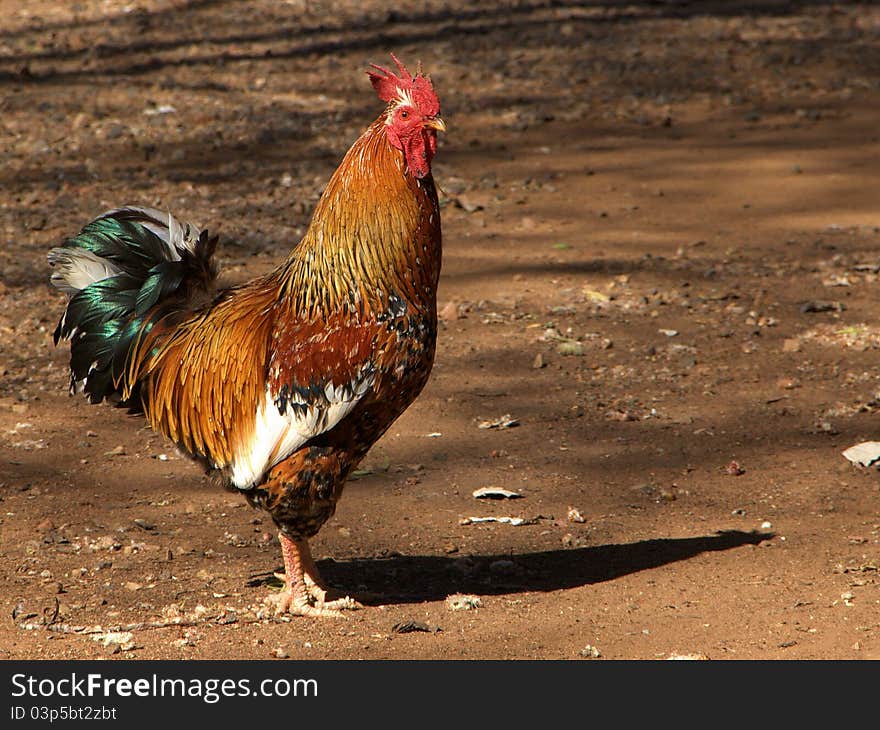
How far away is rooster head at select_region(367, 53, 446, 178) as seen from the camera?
16.1 ft

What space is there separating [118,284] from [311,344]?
1.08m

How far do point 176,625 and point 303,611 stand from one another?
54 cm

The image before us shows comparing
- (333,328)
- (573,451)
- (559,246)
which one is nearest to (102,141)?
(559,246)

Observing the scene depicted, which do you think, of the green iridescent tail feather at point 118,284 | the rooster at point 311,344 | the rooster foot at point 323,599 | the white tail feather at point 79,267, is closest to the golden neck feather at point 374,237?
the rooster at point 311,344

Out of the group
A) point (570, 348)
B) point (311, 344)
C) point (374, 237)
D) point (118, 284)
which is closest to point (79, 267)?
point (118, 284)

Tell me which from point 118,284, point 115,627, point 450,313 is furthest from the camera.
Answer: point 450,313

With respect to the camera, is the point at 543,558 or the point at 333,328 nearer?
the point at 333,328

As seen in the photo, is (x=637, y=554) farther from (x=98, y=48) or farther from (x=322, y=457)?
(x=98, y=48)

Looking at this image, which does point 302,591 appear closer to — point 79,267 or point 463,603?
point 463,603

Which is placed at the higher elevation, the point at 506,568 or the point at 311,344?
the point at 311,344

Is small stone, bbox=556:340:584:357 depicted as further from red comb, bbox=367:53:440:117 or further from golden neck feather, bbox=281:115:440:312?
red comb, bbox=367:53:440:117

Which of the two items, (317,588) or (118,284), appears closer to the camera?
(317,588)

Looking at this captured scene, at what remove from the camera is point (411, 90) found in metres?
4.94

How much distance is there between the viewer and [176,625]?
197 inches
